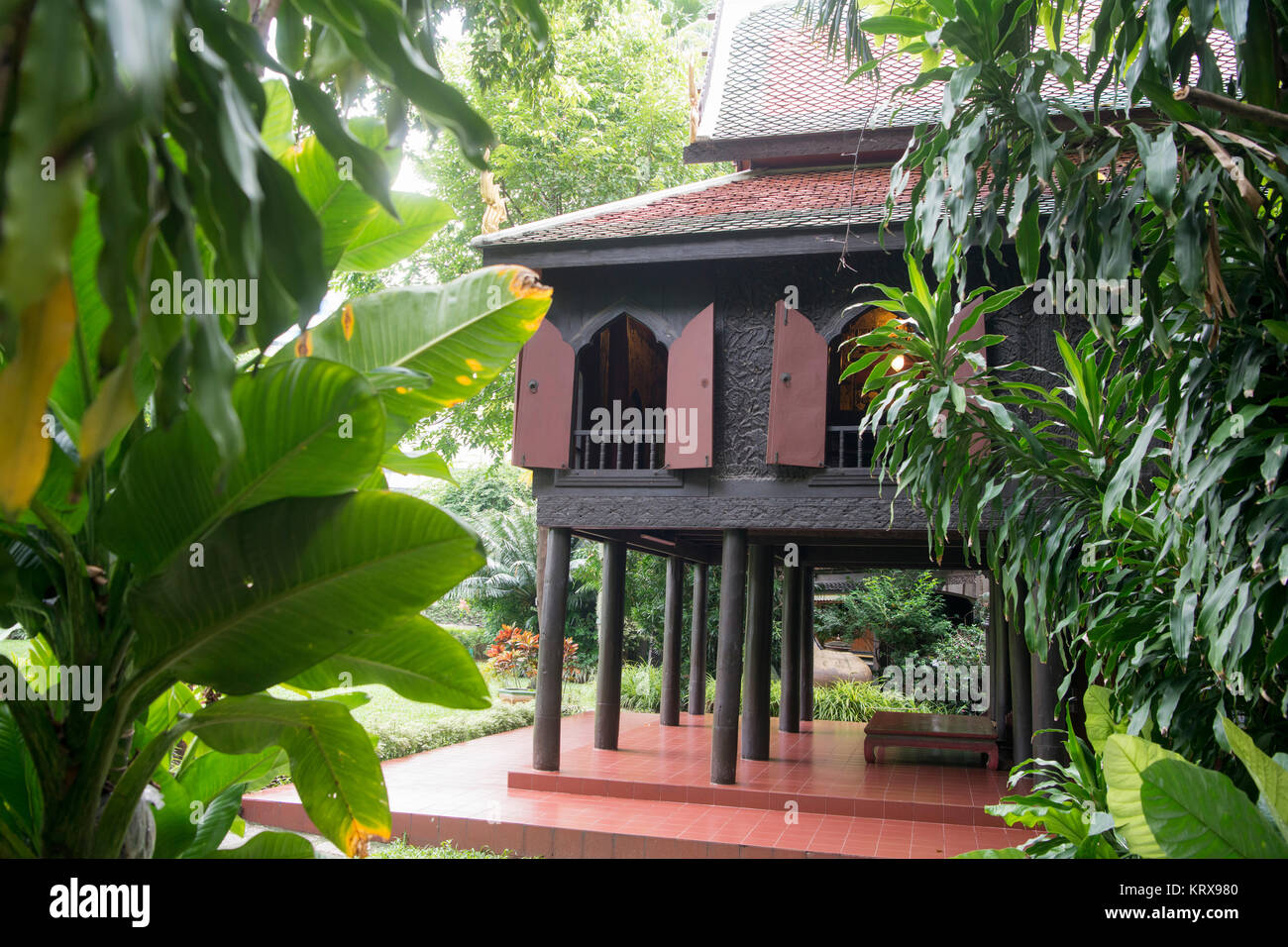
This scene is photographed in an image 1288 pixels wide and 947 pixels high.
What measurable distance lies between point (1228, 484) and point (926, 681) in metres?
14.0

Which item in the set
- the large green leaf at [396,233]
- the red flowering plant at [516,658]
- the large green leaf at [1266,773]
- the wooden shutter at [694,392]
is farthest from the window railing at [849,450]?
the red flowering plant at [516,658]

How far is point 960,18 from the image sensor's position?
257cm

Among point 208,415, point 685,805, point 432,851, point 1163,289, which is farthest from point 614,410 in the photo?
point 208,415

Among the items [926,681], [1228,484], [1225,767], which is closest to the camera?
[1228,484]

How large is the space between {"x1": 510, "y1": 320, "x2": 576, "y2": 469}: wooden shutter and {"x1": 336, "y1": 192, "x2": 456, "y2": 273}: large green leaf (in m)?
6.04

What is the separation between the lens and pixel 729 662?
8008 millimetres

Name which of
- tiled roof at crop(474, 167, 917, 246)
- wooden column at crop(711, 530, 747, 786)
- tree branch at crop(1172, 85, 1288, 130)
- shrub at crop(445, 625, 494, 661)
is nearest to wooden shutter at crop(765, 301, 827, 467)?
tiled roof at crop(474, 167, 917, 246)

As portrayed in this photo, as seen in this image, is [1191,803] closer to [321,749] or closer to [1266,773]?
[1266,773]

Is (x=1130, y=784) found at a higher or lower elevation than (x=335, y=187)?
lower

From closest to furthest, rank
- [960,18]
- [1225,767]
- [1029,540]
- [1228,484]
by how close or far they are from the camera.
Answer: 1. [1228,484]
2. [960,18]
3. [1225,767]
4. [1029,540]

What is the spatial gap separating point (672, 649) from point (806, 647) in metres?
2.17

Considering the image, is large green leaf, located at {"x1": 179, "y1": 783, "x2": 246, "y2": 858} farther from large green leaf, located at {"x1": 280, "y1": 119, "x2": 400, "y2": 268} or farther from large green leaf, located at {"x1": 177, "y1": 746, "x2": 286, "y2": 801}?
large green leaf, located at {"x1": 280, "y1": 119, "x2": 400, "y2": 268}
